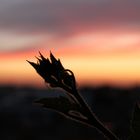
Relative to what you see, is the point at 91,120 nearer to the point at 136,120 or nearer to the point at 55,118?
the point at 136,120

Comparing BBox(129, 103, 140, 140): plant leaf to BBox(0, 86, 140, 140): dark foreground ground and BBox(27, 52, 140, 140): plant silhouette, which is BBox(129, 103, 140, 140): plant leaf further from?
BBox(0, 86, 140, 140): dark foreground ground

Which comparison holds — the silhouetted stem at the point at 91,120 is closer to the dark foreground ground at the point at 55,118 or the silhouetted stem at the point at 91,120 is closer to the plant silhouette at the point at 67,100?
the plant silhouette at the point at 67,100

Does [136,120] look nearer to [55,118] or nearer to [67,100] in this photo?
[67,100]

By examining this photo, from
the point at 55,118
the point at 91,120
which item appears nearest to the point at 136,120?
the point at 91,120

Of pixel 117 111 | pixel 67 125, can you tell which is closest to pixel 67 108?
pixel 117 111

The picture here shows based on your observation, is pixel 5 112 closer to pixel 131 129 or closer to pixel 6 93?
pixel 6 93

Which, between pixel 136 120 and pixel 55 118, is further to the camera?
pixel 55 118

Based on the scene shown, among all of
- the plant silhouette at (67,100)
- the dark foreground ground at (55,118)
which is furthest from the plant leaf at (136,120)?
the dark foreground ground at (55,118)

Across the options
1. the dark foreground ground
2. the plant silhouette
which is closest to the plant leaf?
the plant silhouette
